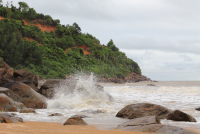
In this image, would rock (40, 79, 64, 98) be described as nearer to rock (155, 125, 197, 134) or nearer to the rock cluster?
the rock cluster

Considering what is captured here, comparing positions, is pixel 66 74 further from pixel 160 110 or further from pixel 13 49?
pixel 160 110

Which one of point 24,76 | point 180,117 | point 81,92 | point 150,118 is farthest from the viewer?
point 24,76

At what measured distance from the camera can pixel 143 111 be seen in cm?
719

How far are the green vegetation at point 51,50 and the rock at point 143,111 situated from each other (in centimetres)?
3415

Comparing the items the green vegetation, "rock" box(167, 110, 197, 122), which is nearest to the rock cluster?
"rock" box(167, 110, 197, 122)

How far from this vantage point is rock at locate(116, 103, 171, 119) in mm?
7090

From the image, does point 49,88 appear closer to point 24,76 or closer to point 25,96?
point 24,76

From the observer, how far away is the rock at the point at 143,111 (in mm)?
7090

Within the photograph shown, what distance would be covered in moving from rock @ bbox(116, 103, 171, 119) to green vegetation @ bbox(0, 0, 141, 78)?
3415cm

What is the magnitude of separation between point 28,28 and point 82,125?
55779 mm

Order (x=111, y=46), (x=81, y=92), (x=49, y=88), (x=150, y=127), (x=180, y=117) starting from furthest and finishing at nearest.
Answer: (x=111, y=46)
(x=81, y=92)
(x=49, y=88)
(x=180, y=117)
(x=150, y=127)

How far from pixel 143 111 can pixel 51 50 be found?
48750 mm

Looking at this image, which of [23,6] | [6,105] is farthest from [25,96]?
[23,6]

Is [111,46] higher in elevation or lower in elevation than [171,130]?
higher
